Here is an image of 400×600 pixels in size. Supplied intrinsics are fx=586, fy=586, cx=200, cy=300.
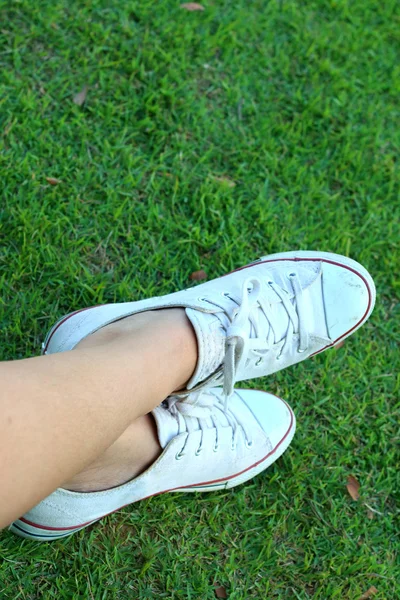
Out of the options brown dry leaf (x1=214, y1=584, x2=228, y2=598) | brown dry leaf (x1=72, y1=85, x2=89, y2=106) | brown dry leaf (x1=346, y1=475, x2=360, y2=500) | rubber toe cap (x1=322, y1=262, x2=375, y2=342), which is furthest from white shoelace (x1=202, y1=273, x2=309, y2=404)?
brown dry leaf (x1=72, y1=85, x2=89, y2=106)

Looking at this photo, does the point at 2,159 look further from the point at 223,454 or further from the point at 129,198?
the point at 223,454

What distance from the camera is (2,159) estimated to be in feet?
7.32

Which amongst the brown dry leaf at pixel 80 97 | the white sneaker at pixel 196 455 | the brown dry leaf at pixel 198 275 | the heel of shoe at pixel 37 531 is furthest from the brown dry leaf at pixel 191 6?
the heel of shoe at pixel 37 531

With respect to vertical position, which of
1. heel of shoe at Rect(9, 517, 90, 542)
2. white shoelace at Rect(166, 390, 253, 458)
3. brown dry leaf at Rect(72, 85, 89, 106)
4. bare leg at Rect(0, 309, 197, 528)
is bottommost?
heel of shoe at Rect(9, 517, 90, 542)

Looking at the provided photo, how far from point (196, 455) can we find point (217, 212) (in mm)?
979

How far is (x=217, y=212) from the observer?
2.35 metres

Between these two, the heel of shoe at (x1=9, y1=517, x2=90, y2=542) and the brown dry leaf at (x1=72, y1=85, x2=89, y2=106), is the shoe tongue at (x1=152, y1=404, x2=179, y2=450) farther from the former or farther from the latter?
the brown dry leaf at (x1=72, y1=85, x2=89, y2=106)

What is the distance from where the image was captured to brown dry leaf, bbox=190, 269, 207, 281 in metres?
2.26

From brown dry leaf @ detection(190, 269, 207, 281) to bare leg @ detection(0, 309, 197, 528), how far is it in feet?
2.34

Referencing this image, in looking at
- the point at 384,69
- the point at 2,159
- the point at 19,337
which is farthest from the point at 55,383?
the point at 384,69

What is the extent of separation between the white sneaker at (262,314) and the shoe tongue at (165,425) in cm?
15

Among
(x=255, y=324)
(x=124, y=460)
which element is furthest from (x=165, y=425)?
(x=255, y=324)

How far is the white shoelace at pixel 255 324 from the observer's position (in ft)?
5.65

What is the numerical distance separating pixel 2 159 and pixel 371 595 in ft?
6.64
